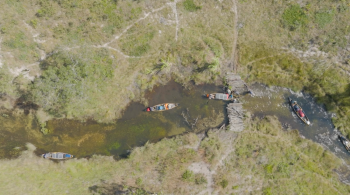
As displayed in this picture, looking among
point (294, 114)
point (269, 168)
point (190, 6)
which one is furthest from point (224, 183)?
point (190, 6)

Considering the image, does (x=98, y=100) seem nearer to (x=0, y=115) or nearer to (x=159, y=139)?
(x=159, y=139)

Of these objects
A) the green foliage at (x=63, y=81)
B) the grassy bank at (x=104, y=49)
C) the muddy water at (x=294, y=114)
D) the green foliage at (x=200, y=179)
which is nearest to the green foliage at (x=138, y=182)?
the green foliage at (x=200, y=179)

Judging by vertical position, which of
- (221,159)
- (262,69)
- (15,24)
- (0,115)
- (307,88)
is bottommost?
(221,159)

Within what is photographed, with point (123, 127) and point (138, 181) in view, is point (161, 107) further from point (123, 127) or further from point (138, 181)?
point (138, 181)

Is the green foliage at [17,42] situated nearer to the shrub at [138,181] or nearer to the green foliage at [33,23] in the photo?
the green foliage at [33,23]

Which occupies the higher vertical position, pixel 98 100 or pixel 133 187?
pixel 98 100

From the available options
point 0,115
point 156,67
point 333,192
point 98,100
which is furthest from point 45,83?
point 333,192

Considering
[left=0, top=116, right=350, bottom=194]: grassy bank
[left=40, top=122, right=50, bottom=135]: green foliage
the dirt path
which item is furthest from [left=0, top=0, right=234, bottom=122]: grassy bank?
[left=0, top=116, right=350, bottom=194]: grassy bank
